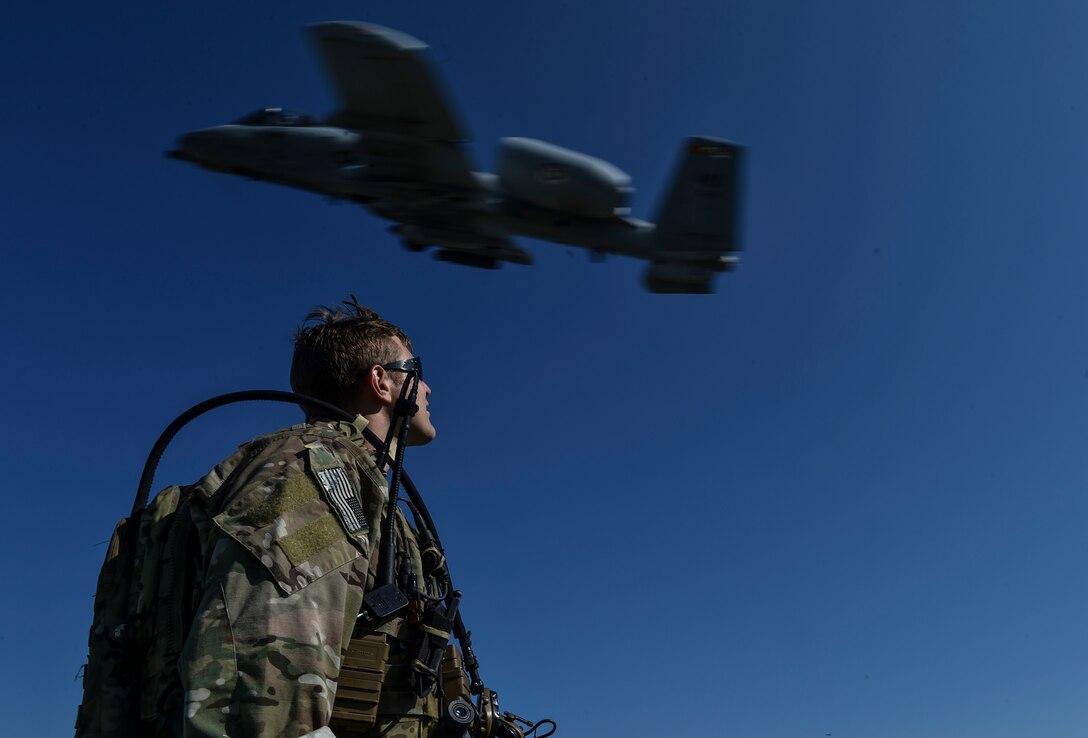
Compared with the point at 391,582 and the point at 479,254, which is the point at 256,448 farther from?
the point at 479,254

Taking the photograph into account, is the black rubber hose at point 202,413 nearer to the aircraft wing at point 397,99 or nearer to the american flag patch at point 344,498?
the american flag patch at point 344,498

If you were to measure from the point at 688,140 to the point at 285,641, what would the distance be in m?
11.2

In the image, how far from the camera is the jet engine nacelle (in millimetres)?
10188

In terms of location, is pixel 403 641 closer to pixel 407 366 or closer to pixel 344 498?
pixel 344 498

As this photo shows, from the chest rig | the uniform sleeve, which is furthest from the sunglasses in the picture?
the uniform sleeve

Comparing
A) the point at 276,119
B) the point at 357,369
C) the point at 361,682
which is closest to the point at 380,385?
the point at 357,369

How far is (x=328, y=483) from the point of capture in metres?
3.25

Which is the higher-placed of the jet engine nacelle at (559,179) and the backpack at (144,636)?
the jet engine nacelle at (559,179)

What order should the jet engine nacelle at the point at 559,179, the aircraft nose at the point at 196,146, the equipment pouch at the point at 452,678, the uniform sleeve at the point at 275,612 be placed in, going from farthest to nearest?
the aircraft nose at the point at 196,146 < the jet engine nacelle at the point at 559,179 < the equipment pouch at the point at 452,678 < the uniform sleeve at the point at 275,612

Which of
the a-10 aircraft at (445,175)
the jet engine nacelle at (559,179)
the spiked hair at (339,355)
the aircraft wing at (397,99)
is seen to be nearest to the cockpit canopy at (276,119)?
the a-10 aircraft at (445,175)

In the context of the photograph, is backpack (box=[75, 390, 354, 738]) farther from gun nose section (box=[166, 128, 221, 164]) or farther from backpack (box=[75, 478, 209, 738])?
gun nose section (box=[166, 128, 221, 164])

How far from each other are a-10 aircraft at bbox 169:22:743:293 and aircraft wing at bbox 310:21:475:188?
1cm

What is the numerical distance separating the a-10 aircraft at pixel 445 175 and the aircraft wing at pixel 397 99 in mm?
14

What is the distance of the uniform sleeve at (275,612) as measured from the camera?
8.55 feet
